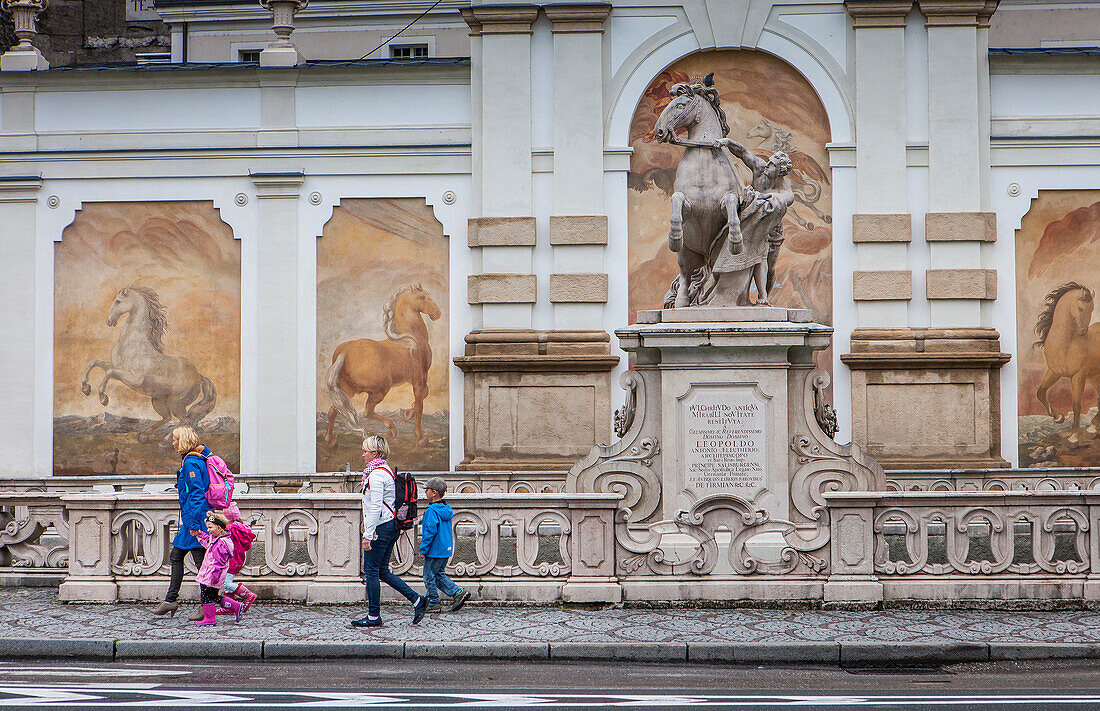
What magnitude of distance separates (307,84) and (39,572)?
11277 millimetres

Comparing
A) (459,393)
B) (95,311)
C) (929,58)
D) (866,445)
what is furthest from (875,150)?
(95,311)

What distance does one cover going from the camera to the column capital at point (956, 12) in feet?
69.8

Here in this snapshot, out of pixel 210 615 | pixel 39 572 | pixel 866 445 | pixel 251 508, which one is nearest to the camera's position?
pixel 210 615

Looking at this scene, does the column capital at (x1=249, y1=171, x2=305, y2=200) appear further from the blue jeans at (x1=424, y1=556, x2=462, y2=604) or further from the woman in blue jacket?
the blue jeans at (x1=424, y1=556, x2=462, y2=604)

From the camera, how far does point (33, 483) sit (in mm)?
21078

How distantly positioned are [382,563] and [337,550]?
0.90 m

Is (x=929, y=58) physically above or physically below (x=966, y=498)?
above

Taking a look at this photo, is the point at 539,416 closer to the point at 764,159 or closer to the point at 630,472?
the point at 764,159

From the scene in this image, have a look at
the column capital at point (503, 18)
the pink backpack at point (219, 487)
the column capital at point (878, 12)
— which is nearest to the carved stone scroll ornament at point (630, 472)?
the pink backpack at point (219, 487)

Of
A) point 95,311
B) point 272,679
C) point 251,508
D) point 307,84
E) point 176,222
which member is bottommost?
point 272,679

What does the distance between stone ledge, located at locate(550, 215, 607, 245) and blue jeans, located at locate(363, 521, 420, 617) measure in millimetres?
10756

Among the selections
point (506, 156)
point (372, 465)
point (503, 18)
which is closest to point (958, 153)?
point (506, 156)

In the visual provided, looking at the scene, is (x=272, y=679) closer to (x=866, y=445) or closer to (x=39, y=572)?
(x=39, y=572)

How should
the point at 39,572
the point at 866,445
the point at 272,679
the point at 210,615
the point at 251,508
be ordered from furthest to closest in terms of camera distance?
the point at 866,445
the point at 39,572
the point at 251,508
the point at 210,615
the point at 272,679
